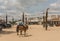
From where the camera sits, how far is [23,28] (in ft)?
74.0

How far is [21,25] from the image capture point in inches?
895

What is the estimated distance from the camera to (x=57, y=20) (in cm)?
8944

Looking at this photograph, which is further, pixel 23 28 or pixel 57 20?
pixel 57 20

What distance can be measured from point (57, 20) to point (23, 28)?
2687 inches

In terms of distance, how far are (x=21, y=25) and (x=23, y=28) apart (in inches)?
18.0

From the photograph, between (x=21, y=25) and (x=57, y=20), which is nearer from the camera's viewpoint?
(x=21, y=25)

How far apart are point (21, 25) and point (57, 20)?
6813cm

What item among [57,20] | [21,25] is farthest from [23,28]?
[57,20]

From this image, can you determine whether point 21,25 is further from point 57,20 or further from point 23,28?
point 57,20
